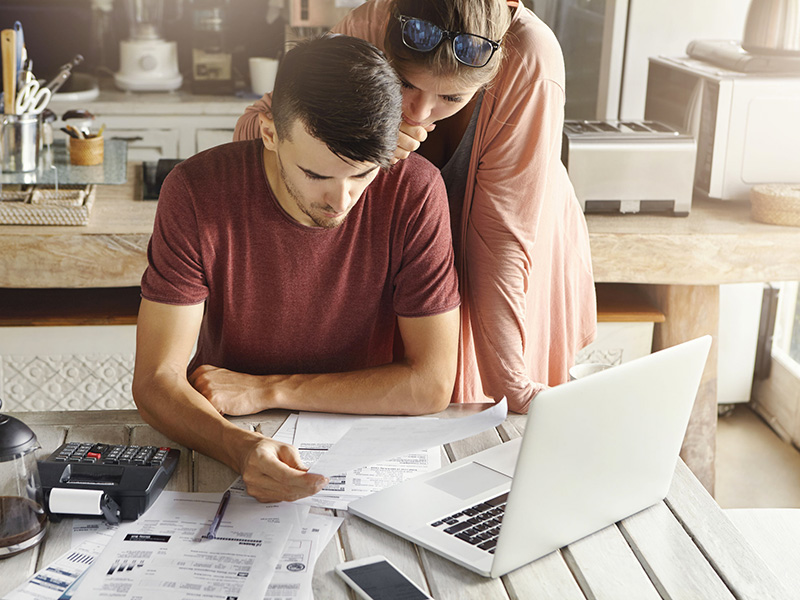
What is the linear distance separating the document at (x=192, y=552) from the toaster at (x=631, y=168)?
1470 mm

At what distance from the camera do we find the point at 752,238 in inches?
86.6

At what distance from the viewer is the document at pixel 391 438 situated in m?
0.97

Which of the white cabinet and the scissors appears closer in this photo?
the scissors

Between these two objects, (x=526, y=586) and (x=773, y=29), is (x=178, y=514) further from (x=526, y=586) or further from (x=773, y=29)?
(x=773, y=29)

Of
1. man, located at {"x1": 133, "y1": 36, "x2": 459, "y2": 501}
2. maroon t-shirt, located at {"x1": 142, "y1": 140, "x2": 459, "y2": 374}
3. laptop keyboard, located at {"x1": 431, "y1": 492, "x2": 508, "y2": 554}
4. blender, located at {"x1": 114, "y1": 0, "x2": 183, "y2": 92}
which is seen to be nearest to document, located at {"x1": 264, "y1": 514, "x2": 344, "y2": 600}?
laptop keyboard, located at {"x1": 431, "y1": 492, "x2": 508, "y2": 554}

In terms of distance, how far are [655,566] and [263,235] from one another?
0.73 m

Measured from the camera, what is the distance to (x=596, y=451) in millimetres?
931

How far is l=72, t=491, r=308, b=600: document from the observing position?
33.9 inches

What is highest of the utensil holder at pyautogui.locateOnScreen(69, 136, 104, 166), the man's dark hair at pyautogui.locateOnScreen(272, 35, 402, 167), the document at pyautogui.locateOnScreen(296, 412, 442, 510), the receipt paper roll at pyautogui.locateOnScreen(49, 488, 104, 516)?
the man's dark hair at pyautogui.locateOnScreen(272, 35, 402, 167)

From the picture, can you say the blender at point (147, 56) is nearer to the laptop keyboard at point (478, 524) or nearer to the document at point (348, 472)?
the document at point (348, 472)

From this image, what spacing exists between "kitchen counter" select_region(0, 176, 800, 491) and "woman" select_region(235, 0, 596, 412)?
59cm

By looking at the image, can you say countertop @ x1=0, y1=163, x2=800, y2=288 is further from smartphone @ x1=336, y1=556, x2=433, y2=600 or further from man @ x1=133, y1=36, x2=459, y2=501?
smartphone @ x1=336, y1=556, x2=433, y2=600

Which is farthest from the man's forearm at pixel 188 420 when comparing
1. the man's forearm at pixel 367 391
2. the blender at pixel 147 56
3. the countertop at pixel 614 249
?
the blender at pixel 147 56

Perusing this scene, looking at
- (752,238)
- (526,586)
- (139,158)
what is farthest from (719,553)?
(139,158)
